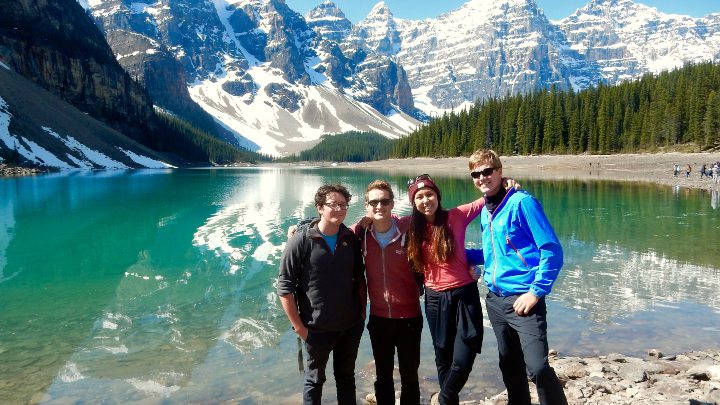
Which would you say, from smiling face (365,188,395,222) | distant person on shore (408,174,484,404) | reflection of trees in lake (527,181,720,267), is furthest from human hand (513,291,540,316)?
reflection of trees in lake (527,181,720,267)

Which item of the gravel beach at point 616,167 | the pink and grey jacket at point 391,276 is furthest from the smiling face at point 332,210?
the gravel beach at point 616,167

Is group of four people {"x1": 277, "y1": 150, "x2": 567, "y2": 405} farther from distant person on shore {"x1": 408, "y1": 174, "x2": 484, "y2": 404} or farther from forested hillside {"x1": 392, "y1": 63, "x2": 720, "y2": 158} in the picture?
forested hillside {"x1": 392, "y1": 63, "x2": 720, "y2": 158}

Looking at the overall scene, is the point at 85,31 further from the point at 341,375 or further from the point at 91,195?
the point at 341,375

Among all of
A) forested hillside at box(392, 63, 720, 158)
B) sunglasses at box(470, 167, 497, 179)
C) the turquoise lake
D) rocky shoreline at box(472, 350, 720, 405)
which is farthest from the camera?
forested hillside at box(392, 63, 720, 158)

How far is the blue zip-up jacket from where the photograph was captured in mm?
4121

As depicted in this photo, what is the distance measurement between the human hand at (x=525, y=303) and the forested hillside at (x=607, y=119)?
238 feet

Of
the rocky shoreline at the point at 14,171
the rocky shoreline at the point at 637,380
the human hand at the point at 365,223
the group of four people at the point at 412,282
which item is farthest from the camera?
the rocky shoreline at the point at 14,171

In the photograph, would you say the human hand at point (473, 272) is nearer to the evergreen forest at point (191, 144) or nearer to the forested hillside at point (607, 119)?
the forested hillside at point (607, 119)

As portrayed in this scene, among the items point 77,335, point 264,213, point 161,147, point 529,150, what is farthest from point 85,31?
point 77,335

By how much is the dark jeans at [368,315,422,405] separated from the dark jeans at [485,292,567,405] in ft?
2.82

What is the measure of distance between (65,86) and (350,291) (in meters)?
145

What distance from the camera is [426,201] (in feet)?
15.6

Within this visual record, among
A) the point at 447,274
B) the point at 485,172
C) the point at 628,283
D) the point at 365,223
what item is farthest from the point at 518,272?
the point at 628,283

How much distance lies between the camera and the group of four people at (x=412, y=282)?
4.44m
